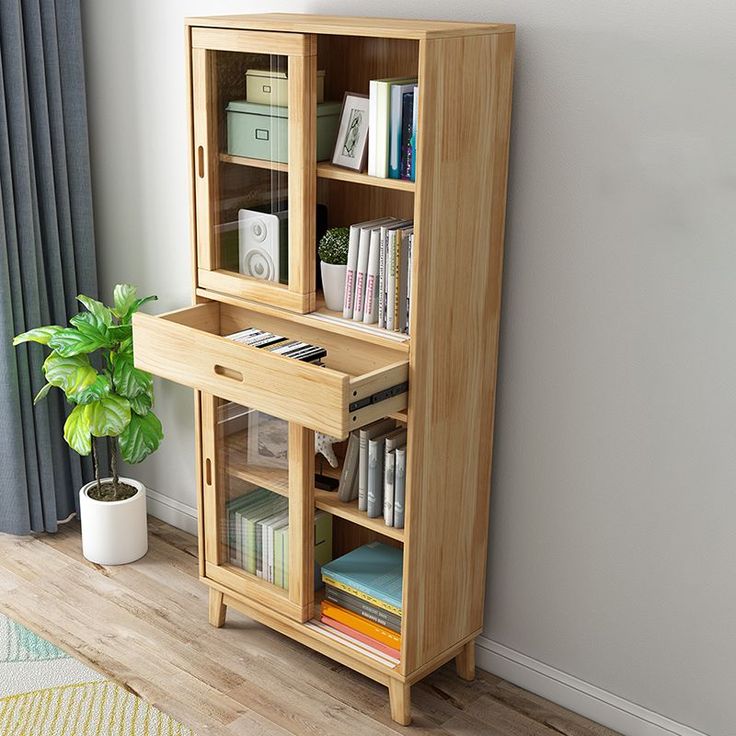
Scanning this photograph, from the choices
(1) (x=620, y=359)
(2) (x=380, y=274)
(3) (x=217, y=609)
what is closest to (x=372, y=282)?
(2) (x=380, y=274)

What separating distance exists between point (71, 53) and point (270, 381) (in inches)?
55.1

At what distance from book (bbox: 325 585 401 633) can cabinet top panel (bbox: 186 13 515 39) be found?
4.05ft

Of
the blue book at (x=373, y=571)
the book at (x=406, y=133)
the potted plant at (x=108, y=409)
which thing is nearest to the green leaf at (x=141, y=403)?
the potted plant at (x=108, y=409)

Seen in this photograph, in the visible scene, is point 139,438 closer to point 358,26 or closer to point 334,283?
point 334,283

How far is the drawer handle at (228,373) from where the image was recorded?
7.35 ft

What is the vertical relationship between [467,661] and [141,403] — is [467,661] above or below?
below

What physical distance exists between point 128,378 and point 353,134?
1096mm

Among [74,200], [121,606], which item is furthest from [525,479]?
[74,200]

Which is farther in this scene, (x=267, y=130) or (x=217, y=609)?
(x=217, y=609)

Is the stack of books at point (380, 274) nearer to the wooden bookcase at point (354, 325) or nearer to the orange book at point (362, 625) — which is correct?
the wooden bookcase at point (354, 325)

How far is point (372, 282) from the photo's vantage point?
2.16 meters

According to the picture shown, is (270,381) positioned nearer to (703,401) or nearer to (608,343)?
(608,343)

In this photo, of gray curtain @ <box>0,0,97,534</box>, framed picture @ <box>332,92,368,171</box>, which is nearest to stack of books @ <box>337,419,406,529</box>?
framed picture @ <box>332,92,368,171</box>

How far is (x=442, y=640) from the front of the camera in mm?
2377
